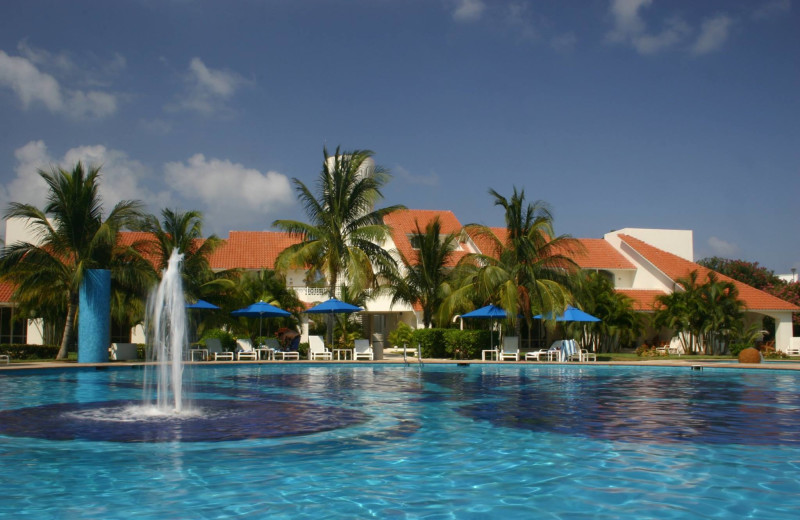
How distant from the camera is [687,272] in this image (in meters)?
38.4

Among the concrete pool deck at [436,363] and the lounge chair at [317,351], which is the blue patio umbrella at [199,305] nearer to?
the concrete pool deck at [436,363]

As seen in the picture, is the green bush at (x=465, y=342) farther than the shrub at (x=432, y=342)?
No

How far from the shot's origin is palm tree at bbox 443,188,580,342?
26672mm

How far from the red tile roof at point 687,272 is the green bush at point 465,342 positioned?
1347cm

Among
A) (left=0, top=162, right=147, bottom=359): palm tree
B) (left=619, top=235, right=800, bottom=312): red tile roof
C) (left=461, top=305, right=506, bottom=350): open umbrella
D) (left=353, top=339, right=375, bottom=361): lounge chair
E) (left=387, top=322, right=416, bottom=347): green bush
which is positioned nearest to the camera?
(left=0, top=162, right=147, bottom=359): palm tree

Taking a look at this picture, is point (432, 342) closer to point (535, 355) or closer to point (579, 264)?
point (535, 355)

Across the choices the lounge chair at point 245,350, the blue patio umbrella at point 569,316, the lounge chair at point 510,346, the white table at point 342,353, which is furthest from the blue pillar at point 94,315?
the blue patio umbrella at point 569,316

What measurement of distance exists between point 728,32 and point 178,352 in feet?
55.8

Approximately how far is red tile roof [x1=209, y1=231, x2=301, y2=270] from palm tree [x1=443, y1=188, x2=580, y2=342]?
12.0 meters

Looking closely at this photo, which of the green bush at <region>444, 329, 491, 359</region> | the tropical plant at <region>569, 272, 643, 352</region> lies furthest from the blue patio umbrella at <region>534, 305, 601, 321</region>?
the tropical plant at <region>569, 272, 643, 352</region>

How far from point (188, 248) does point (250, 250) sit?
1052cm

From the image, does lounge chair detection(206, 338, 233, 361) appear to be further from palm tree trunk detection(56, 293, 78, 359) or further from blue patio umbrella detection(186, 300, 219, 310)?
palm tree trunk detection(56, 293, 78, 359)

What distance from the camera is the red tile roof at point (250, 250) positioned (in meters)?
36.3

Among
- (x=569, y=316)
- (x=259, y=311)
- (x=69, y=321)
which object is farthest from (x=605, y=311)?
(x=69, y=321)
